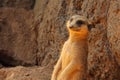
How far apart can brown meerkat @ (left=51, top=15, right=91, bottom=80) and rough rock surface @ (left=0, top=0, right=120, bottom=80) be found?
49 centimetres

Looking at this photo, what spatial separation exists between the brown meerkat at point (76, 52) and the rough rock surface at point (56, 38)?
0.49m

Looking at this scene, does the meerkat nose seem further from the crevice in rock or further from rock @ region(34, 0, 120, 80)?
the crevice in rock

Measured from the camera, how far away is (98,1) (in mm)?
6117


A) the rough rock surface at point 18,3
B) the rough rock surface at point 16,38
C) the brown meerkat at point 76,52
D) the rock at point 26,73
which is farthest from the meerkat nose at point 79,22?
the rough rock surface at point 18,3

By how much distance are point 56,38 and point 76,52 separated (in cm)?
176

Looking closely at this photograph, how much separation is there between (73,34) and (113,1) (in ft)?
2.55

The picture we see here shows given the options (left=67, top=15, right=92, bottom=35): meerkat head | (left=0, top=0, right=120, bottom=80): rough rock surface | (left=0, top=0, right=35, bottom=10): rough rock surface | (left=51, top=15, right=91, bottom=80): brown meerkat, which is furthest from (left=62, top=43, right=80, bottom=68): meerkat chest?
(left=0, top=0, right=35, bottom=10): rough rock surface

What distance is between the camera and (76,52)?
17.5 feet

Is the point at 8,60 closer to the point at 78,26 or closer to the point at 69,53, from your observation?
the point at 69,53

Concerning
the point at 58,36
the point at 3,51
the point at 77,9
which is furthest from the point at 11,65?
the point at 77,9

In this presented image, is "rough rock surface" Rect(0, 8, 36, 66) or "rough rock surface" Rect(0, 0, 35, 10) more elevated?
"rough rock surface" Rect(0, 0, 35, 10)

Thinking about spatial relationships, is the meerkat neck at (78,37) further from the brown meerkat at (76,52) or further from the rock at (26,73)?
the rock at (26,73)

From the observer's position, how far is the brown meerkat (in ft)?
17.3

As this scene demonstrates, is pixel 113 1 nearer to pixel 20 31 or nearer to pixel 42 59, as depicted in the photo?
pixel 42 59
